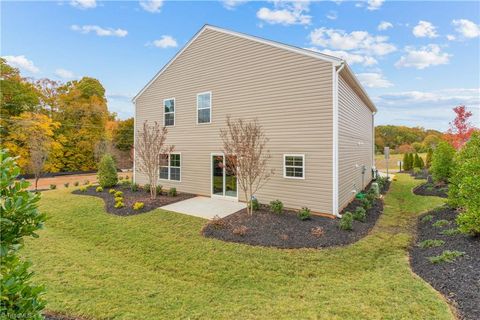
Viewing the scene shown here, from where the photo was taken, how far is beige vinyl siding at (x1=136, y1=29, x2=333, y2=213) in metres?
8.41

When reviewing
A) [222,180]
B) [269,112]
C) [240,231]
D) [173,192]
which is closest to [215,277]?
[240,231]

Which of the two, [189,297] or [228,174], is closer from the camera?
[189,297]

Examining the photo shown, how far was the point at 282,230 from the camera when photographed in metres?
6.96

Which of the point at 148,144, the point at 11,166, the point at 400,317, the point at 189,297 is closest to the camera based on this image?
the point at 11,166

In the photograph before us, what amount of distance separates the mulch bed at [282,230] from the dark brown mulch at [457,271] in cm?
156

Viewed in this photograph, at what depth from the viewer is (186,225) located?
7551mm

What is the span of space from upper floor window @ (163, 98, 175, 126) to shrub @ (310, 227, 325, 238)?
8997 millimetres

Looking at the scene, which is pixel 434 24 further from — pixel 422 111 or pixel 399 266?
pixel 422 111

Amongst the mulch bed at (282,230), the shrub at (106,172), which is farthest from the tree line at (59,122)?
the mulch bed at (282,230)

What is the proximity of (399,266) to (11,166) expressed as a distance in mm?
6417

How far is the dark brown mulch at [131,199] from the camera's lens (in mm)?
9148

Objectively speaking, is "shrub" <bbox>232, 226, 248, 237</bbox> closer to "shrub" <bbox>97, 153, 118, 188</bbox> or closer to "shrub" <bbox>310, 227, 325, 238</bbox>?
"shrub" <bbox>310, 227, 325, 238</bbox>

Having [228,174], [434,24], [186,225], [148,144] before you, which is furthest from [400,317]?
[434,24]

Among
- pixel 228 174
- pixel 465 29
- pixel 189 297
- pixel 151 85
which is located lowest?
pixel 189 297
